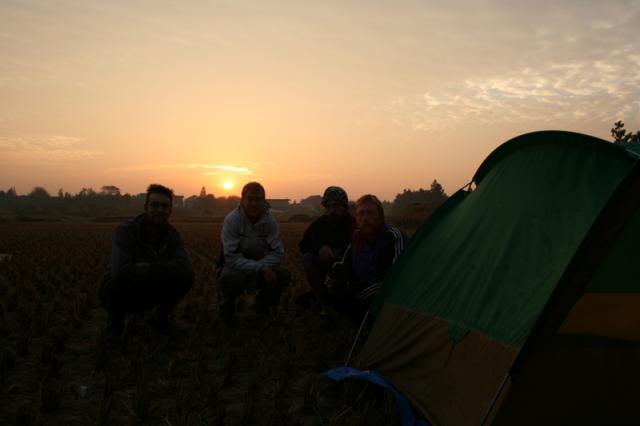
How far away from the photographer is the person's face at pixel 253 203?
19.9 ft

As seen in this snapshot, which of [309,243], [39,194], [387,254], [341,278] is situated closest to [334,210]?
Answer: [309,243]

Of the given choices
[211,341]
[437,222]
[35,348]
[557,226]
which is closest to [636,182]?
[557,226]

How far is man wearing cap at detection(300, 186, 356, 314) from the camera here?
20.8 feet

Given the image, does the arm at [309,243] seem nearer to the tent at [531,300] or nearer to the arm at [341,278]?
the arm at [341,278]

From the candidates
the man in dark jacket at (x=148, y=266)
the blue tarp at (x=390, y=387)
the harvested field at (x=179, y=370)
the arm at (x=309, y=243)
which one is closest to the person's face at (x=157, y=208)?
the man in dark jacket at (x=148, y=266)

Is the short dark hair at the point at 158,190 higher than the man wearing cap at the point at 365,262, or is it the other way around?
the short dark hair at the point at 158,190

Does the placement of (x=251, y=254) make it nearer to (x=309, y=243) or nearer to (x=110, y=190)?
(x=309, y=243)

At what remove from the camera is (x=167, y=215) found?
553cm

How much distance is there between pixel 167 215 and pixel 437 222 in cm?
310

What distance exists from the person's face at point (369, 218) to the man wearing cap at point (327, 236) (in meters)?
1.30

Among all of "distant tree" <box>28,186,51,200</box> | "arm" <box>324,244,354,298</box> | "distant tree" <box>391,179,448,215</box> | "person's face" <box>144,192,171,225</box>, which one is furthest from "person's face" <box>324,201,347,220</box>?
"distant tree" <box>28,186,51,200</box>

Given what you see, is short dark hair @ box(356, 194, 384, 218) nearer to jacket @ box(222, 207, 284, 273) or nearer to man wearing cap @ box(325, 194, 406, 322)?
man wearing cap @ box(325, 194, 406, 322)

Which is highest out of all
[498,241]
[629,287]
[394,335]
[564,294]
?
[498,241]

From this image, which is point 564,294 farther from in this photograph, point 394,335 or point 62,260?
point 62,260
